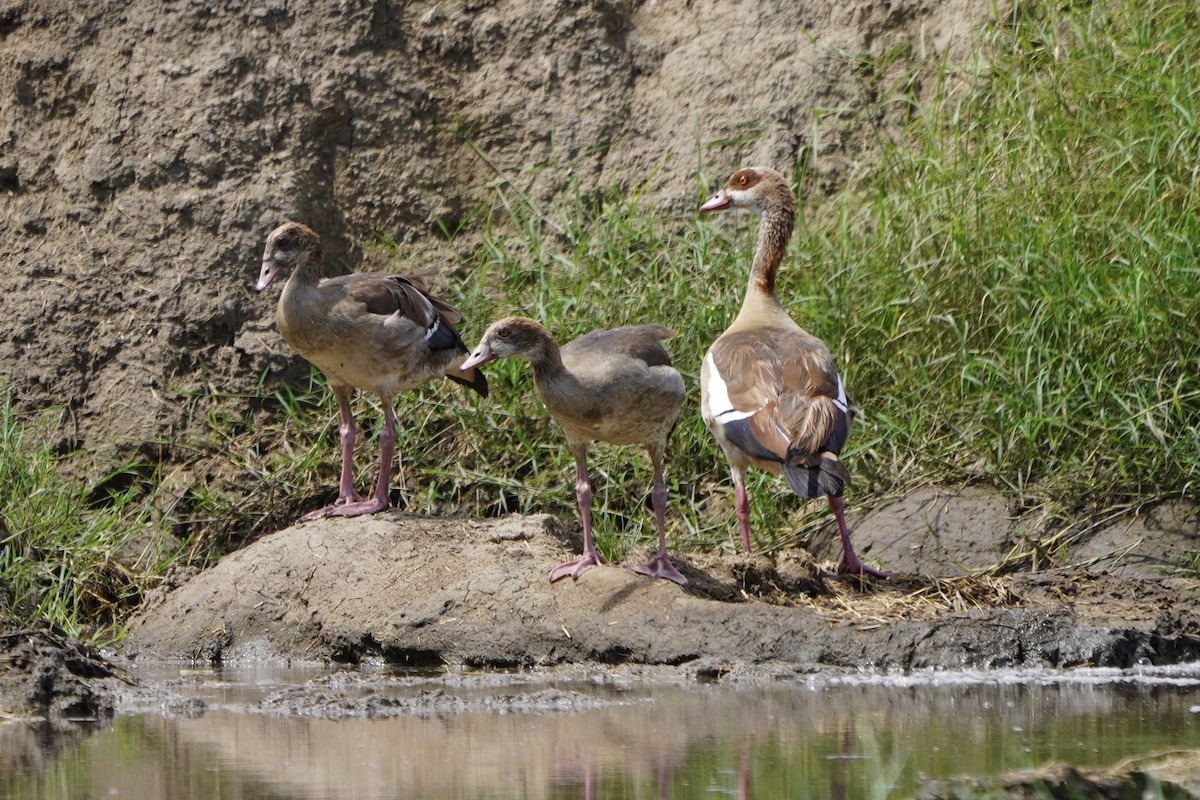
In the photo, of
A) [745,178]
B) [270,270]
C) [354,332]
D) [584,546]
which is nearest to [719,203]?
[745,178]

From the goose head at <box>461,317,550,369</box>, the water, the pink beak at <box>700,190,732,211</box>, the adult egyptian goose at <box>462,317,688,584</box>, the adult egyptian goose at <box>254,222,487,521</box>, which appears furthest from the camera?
the pink beak at <box>700,190,732,211</box>

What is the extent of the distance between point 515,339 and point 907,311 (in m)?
2.67

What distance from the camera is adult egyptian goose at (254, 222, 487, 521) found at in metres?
Result: 8.10

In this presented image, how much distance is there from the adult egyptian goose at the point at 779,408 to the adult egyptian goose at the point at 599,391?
0.28 m

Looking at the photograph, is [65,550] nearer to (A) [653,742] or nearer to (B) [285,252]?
(B) [285,252]

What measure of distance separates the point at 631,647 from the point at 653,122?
16.0 ft

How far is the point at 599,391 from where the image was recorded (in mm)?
6797

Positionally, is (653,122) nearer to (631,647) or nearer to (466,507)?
(466,507)

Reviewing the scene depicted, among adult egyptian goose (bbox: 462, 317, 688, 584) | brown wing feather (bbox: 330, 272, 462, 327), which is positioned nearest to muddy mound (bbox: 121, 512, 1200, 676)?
adult egyptian goose (bbox: 462, 317, 688, 584)

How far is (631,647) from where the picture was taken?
6.29m

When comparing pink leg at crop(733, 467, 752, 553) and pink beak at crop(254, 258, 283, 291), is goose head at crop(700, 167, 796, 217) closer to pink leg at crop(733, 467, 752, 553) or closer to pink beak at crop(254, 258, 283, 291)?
pink leg at crop(733, 467, 752, 553)

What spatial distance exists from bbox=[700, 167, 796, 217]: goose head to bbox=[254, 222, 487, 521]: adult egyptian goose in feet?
5.51

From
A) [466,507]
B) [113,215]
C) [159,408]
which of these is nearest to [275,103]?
[113,215]

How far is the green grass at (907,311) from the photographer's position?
315 inches
